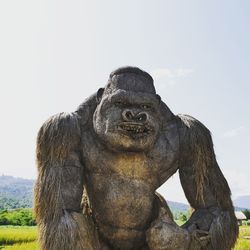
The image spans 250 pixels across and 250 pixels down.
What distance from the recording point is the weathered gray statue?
3.58m

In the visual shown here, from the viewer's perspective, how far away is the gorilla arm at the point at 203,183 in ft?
12.5

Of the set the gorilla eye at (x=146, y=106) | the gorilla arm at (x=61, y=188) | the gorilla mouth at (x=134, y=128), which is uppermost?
the gorilla eye at (x=146, y=106)

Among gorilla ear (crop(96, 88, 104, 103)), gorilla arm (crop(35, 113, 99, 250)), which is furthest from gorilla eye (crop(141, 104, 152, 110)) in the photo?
gorilla arm (crop(35, 113, 99, 250))

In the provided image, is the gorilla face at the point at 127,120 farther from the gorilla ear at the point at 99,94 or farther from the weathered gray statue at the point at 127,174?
the gorilla ear at the point at 99,94

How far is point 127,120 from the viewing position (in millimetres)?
3600

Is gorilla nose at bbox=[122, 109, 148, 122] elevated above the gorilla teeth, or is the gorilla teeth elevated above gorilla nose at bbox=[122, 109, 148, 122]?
gorilla nose at bbox=[122, 109, 148, 122]

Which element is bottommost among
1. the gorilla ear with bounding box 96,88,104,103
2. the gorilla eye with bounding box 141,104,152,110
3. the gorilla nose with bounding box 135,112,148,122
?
the gorilla nose with bounding box 135,112,148,122

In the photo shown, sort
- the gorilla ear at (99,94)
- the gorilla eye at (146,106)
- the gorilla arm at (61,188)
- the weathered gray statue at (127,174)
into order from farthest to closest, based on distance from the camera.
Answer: the gorilla ear at (99,94), the gorilla eye at (146,106), the weathered gray statue at (127,174), the gorilla arm at (61,188)

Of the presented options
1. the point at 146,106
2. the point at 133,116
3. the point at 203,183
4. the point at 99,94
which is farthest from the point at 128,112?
the point at 203,183

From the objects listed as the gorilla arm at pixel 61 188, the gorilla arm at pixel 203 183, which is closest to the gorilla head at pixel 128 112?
the gorilla arm at pixel 61 188

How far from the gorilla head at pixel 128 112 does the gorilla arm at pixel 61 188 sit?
0.83 ft

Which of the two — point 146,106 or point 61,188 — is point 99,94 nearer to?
point 146,106

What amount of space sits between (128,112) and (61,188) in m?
0.77

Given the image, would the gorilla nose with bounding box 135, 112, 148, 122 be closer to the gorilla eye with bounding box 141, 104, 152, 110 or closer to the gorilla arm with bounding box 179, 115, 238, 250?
the gorilla eye with bounding box 141, 104, 152, 110
